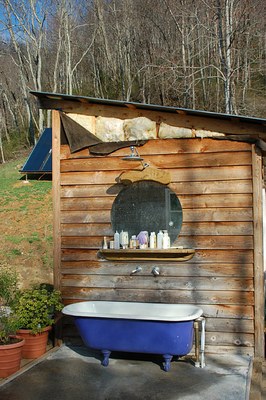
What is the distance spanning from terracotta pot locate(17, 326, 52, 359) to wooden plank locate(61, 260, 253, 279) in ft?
2.48

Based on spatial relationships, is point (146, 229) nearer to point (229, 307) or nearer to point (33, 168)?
point (229, 307)

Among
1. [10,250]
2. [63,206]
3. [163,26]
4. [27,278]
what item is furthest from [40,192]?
[163,26]

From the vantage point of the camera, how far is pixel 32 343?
207 inches

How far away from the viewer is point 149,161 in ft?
17.6

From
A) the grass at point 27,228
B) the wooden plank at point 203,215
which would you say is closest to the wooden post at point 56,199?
the wooden plank at point 203,215

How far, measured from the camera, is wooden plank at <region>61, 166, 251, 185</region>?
5.11 metres

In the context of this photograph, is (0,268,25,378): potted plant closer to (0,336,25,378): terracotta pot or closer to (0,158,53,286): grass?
(0,336,25,378): terracotta pot

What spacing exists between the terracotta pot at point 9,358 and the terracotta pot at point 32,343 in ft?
1.57

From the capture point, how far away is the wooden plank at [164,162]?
512 cm

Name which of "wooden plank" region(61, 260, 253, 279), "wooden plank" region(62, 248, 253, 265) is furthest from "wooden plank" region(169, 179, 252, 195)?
"wooden plank" region(61, 260, 253, 279)

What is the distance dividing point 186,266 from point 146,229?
1.97 feet

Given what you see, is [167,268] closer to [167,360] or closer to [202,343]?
[202,343]

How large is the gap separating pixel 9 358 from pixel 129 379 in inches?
46.9

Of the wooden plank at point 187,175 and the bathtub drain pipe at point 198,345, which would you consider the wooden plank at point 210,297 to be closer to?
the bathtub drain pipe at point 198,345
